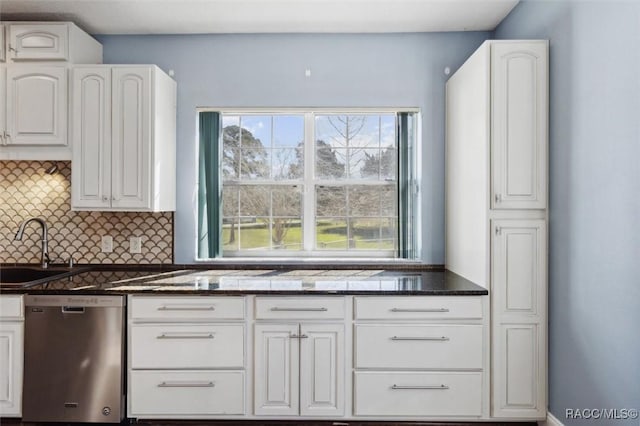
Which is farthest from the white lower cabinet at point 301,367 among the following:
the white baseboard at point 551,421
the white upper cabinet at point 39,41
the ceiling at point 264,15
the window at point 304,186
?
the white upper cabinet at point 39,41

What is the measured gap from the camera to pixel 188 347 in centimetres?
265

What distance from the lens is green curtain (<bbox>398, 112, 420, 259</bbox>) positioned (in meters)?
3.37

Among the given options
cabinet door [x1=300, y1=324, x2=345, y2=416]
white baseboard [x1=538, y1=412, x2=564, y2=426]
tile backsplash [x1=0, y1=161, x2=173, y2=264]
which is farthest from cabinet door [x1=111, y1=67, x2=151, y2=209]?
white baseboard [x1=538, y1=412, x2=564, y2=426]

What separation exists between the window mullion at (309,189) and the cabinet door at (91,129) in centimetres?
132

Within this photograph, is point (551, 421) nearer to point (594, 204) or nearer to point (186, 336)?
point (594, 204)

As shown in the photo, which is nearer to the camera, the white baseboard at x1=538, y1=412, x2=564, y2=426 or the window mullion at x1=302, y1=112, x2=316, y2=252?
the white baseboard at x1=538, y1=412, x2=564, y2=426

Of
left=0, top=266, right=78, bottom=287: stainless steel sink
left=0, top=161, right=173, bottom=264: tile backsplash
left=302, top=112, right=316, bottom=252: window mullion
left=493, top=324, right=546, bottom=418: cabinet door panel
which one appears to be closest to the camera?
left=493, top=324, right=546, bottom=418: cabinet door panel

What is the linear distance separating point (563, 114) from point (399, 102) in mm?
1203

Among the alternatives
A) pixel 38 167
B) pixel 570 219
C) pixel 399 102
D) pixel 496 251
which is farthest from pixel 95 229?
pixel 570 219

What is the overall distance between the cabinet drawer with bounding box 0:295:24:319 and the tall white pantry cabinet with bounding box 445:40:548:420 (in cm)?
261

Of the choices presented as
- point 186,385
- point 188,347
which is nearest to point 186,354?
point 188,347

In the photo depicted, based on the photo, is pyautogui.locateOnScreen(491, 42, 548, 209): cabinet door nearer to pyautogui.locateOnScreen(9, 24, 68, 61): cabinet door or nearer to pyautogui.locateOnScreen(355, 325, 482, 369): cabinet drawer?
pyautogui.locateOnScreen(355, 325, 482, 369): cabinet drawer

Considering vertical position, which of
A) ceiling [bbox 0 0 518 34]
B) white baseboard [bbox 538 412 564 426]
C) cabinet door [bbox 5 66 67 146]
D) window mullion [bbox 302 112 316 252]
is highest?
ceiling [bbox 0 0 518 34]

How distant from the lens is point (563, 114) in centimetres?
240
